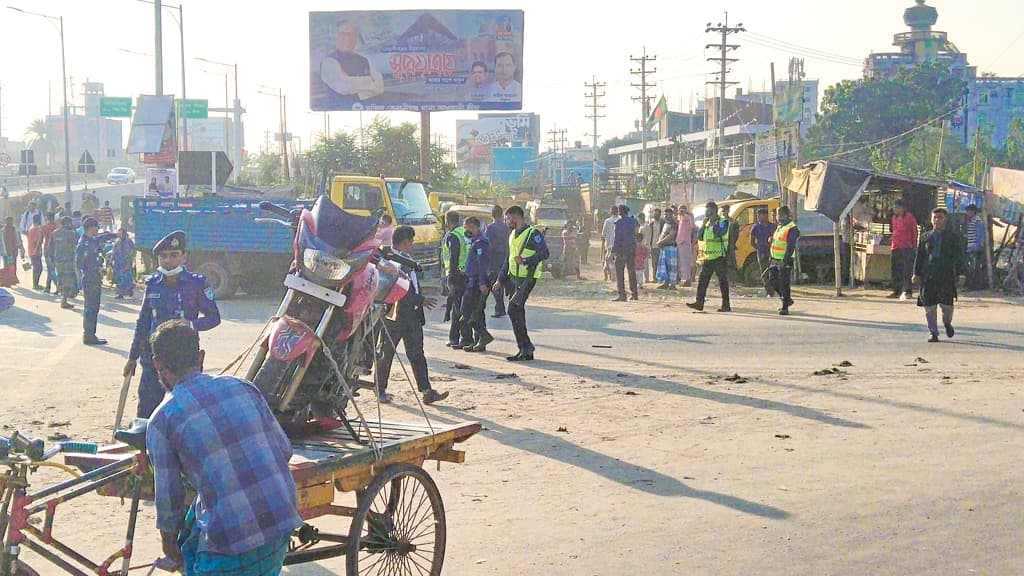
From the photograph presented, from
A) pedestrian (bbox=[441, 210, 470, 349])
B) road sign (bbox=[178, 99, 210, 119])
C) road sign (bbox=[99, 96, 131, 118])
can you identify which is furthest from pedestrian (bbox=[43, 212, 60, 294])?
road sign (bbox=[99, 96, 131, 118])

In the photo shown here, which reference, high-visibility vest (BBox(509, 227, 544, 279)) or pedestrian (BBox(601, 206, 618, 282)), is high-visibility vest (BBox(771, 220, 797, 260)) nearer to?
pedestrian (BBox(601, 206, 618, 282))

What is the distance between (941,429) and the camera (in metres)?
9.44

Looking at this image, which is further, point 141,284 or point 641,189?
point 641,189

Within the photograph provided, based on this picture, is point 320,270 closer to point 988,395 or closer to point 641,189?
point 988,395

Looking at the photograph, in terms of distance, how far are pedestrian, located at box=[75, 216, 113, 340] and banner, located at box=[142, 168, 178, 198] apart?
51.1 ft

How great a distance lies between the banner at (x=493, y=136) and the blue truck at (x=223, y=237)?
277 feet

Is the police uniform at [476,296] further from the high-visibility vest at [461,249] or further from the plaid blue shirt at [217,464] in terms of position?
the plaid blue shirt at [217,464]

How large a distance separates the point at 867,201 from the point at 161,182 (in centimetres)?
1826

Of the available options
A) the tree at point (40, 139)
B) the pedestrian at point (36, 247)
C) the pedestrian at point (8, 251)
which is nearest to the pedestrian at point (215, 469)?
the pedestrian at point (8, 251)

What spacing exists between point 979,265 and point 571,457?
51.5 ft

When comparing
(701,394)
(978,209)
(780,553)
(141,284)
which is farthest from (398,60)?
(780,553)

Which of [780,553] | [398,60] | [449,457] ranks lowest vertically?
Answer: [780,553]

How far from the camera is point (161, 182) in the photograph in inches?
1212

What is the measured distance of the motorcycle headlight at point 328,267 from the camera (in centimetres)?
547
